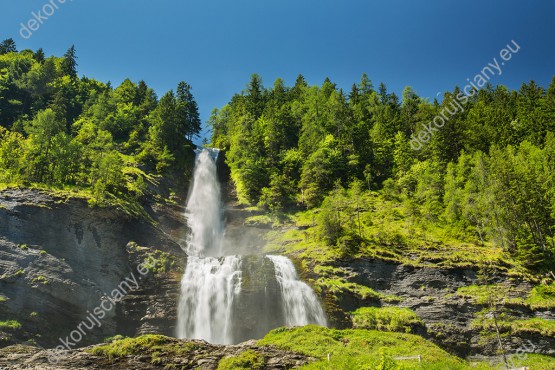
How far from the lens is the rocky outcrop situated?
20766mm

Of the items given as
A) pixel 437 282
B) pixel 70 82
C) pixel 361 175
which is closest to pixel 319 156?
pixel 361 175

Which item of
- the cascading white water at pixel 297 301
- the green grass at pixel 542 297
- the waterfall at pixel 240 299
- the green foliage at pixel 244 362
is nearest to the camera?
the green foliage at pixel 244 362

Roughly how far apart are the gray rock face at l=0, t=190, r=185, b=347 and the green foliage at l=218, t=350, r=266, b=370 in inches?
549

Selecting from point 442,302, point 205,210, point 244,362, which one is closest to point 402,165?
point 442,302

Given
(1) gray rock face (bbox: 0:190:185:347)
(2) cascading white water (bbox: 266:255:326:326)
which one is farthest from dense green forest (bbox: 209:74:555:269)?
(1) gray rock face (bbox: 0:190:185:347)

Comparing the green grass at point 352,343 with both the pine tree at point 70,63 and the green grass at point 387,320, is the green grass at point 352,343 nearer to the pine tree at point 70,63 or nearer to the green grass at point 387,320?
the green grass at point 387,320

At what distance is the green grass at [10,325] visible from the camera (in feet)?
87.4

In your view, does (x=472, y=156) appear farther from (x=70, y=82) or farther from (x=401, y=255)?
(x=70, y=82)

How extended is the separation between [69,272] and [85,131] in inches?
1531

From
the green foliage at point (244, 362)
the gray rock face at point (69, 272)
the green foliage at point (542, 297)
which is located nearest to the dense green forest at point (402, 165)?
the green foliage at point (542, 297)

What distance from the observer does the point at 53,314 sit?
29594 millimetres

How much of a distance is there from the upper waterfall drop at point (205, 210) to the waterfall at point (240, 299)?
33.9ft

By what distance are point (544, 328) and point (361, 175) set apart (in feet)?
115

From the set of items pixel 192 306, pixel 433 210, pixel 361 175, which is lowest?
pixel 192 306
